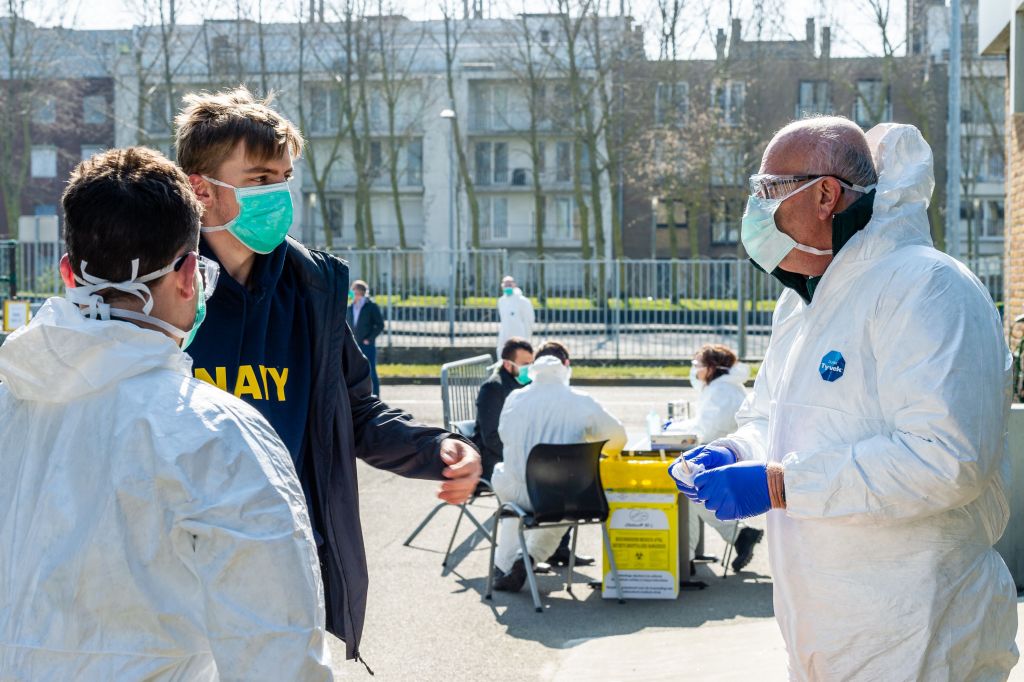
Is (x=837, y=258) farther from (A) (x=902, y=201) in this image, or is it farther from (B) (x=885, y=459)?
(B) (x=885, y=459)

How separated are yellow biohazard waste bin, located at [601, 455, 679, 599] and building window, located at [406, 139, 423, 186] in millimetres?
51288

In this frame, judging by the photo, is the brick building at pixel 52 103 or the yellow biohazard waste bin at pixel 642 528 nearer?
the yellow biohazard waste bin at pixel 642 528

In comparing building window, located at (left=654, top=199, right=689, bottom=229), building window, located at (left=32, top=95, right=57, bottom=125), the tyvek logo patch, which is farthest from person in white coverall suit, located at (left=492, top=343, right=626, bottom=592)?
building window, located at (left=654, top=199, right=689, bottom=229)

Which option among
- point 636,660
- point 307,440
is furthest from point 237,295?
point 636,660

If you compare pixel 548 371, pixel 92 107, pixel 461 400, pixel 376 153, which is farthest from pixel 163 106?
pixel 548 371

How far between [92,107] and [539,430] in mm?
56404

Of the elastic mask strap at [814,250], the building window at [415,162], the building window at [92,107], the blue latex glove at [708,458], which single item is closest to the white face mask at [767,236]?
the elastic mask strap at [814,250]

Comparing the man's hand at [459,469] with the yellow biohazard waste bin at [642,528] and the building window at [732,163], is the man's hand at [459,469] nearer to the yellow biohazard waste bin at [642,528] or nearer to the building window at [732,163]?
the yellow biohazard waste bin at [642,528]

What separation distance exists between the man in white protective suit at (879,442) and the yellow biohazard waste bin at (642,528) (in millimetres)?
4650

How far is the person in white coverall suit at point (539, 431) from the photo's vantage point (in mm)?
8086

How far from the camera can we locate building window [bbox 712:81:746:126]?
42.3 m

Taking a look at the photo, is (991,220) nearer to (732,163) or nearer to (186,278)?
(732,163)

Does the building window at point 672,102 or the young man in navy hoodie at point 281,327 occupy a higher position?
the building window at point 672,102

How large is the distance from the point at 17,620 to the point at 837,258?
202 centimetres
